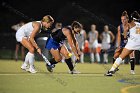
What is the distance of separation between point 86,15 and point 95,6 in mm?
1928

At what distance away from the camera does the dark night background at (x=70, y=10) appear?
36906 mm

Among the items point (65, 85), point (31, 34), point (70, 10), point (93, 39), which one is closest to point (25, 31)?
point (31, 34)

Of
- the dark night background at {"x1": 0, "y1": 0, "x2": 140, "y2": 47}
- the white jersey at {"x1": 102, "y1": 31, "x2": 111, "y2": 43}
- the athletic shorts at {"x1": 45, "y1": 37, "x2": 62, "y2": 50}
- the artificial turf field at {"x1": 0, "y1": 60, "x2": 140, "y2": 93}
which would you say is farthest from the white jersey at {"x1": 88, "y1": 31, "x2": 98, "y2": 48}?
the artificial turf field at {"x1": 0, "y1": 60, "x2": 140, "y2": 93}

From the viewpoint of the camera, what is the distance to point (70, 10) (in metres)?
37.2

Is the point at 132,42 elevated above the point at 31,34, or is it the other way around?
the point at 31,34

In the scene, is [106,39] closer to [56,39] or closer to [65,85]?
[56,39]

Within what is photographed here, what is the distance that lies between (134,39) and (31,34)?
3.18 m

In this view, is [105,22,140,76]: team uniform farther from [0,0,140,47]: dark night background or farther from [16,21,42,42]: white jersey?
[0,0,140,47]: dark night background

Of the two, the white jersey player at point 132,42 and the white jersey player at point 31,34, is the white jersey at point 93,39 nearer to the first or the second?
the white jersey player at point 31,34

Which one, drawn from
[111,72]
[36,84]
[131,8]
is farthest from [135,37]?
[131,8]

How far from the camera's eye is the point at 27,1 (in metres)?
41.0

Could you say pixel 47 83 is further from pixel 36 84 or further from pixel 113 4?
pixel 113 4

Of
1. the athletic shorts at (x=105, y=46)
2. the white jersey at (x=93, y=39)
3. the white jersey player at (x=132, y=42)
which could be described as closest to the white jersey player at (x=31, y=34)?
the white jersey player at (x=132, y=42)

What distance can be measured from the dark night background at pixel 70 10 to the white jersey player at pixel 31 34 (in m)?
19.5
